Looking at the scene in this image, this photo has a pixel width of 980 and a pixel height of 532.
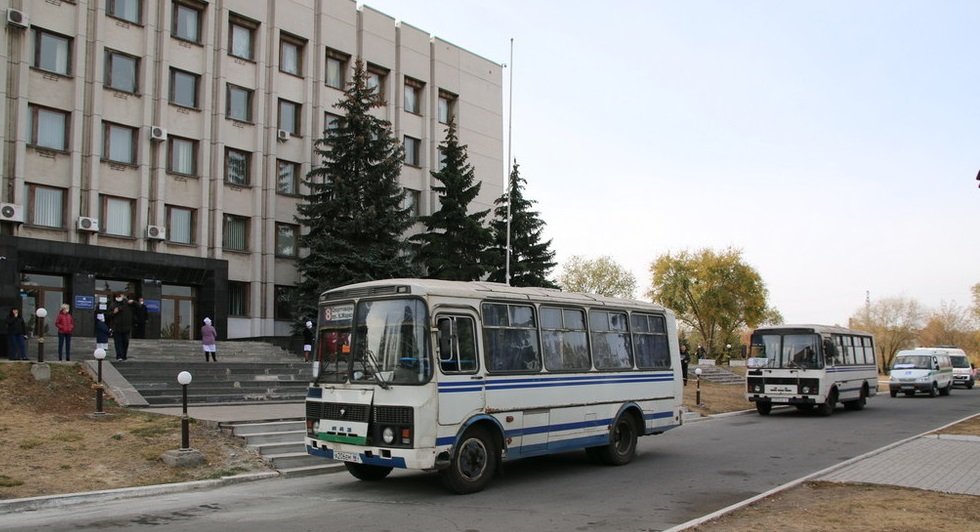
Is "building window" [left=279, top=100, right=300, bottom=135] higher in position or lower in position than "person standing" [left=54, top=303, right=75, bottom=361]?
higher

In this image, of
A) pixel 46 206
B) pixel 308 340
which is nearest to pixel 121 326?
pixel 308 340

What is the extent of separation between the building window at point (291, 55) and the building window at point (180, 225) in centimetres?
877

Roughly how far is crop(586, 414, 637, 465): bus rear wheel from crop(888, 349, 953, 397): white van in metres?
27.3

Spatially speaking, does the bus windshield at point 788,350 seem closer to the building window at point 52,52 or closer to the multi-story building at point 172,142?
the multi-story building at point 172,142

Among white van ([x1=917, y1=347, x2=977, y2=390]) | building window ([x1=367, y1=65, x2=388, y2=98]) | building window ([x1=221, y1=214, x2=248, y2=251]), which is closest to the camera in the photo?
building window ([x1=221, y1=214, x2=248, y2=251])

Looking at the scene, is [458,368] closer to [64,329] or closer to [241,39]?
[64,329]

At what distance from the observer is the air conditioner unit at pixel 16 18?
2912 cm

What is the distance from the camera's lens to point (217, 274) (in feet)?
115

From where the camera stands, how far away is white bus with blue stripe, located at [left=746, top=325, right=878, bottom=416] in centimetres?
2344

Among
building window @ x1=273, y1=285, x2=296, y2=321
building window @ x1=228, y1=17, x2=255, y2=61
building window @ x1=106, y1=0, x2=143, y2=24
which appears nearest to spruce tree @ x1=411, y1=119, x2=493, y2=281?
building window @ x1=273, y1=285, x2=296, y2=321

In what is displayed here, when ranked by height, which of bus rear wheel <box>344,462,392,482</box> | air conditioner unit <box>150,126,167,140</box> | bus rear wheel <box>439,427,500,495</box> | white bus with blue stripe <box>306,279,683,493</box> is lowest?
bus rear wheel <box>344,462,392,482</box>

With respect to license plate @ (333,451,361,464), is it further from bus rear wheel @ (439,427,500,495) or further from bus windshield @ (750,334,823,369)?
bus windshield @ (750,334,823,369)

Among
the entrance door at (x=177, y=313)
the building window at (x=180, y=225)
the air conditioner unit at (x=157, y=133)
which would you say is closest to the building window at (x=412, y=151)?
the building window at (x=180, y=225)

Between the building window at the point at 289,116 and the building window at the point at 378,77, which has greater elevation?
the building window at the point at 378,77
